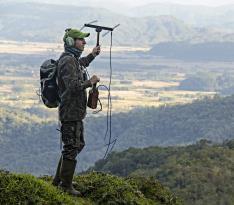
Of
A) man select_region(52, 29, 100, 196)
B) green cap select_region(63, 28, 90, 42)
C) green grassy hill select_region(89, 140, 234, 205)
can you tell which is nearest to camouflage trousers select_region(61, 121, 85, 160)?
man select_region(52, 29, 100, 196)

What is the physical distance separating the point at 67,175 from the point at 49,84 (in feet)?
4.89

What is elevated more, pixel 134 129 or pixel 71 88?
pixel 71 88

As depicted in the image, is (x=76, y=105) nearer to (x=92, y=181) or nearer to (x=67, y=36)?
(x=67, y=36)

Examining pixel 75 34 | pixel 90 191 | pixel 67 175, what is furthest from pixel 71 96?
pixel 90 191

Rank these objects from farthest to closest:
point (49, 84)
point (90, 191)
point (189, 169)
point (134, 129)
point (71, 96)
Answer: point (134, 129), point (189, 169), point (90, 191), point (49, 84), point (71, 96)

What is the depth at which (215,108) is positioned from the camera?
485 feet

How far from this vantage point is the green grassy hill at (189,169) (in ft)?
136

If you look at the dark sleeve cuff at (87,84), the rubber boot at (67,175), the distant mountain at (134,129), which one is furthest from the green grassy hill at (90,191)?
the distant mountain at (134,129)

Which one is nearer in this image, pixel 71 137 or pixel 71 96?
pixel 71 96

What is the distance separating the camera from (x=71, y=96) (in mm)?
8859

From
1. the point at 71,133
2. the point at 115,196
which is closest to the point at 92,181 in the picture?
the point at 115,196

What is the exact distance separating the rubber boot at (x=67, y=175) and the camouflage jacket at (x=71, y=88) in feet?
2.37

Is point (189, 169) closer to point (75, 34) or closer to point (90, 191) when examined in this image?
point (90, 191)

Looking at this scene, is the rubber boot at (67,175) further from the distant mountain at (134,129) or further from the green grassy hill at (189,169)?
the distant mountain at (134,129)
